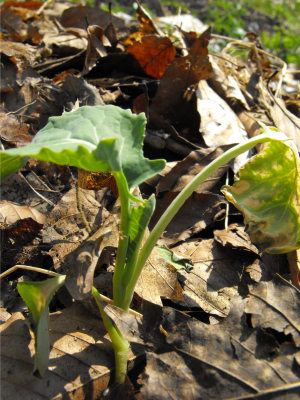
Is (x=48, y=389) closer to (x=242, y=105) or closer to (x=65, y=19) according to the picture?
(x=242, y=105)

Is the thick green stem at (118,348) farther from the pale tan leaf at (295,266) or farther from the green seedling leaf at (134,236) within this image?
the pale tan leaf at (295,266)

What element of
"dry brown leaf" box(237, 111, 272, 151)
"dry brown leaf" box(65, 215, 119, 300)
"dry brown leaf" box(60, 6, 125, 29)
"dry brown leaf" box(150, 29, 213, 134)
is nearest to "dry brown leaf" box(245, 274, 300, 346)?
"dry brown leaf" box(65, 215, 119, 300)

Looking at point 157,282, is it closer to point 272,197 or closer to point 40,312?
point 40,312

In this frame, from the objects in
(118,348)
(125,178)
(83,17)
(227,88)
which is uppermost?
(83,17)

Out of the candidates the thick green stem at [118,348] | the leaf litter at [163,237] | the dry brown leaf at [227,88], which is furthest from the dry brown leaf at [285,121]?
the thick green stem at [118,348]

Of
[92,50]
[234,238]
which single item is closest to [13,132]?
[92,50]

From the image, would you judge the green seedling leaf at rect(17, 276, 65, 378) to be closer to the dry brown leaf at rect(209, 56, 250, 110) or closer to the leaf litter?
the leaf litter

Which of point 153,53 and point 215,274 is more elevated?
point 153,53
